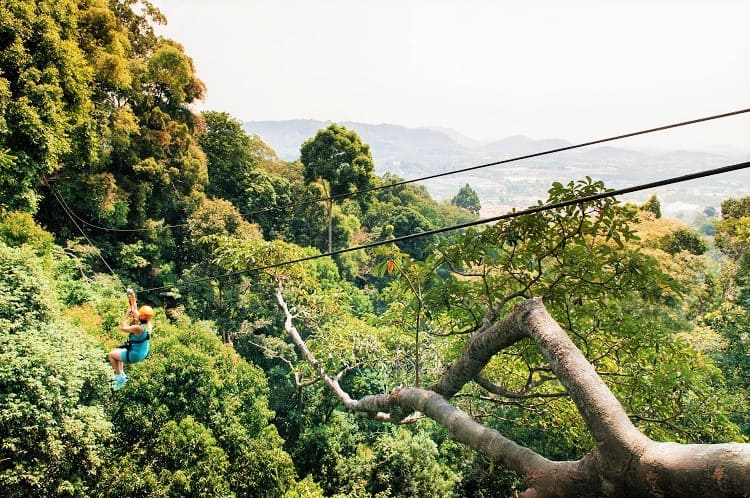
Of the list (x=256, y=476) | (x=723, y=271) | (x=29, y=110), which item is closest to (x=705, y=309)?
(x=723, y=271)

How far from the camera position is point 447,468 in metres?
10.5

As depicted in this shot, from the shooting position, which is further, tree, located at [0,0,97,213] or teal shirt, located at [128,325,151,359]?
tree, located at [0,0,97,213]

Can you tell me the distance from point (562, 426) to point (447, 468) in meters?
7.00

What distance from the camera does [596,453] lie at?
1671 mm

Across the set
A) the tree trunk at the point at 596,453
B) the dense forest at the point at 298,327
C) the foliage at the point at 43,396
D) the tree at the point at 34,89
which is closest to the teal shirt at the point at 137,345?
the dense forest at the point at 298,327

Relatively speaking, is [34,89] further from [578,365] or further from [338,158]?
[578,365]

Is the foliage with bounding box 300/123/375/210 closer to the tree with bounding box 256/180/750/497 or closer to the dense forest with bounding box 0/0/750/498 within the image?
the dense forest with bounding box 0/0/750/498

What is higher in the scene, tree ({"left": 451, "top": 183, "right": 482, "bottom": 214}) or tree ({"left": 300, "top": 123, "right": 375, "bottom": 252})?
tree ({"left": 300, "top": 123, "right": 375, "bottom": 252})

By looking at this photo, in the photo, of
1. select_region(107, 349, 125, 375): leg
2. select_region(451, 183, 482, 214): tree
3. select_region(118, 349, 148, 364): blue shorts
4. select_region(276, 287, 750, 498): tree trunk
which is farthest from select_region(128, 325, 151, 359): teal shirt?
select_region(451, 183, 482, 214): tree

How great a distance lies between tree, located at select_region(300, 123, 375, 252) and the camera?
723 inches

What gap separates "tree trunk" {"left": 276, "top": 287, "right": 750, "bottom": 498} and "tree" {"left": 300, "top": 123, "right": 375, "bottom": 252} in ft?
53.6

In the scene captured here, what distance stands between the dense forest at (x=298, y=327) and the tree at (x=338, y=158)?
103 millimetres

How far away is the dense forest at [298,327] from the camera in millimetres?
3199

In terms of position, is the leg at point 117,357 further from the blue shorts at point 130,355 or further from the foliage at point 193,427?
the foliage at point 193,427
